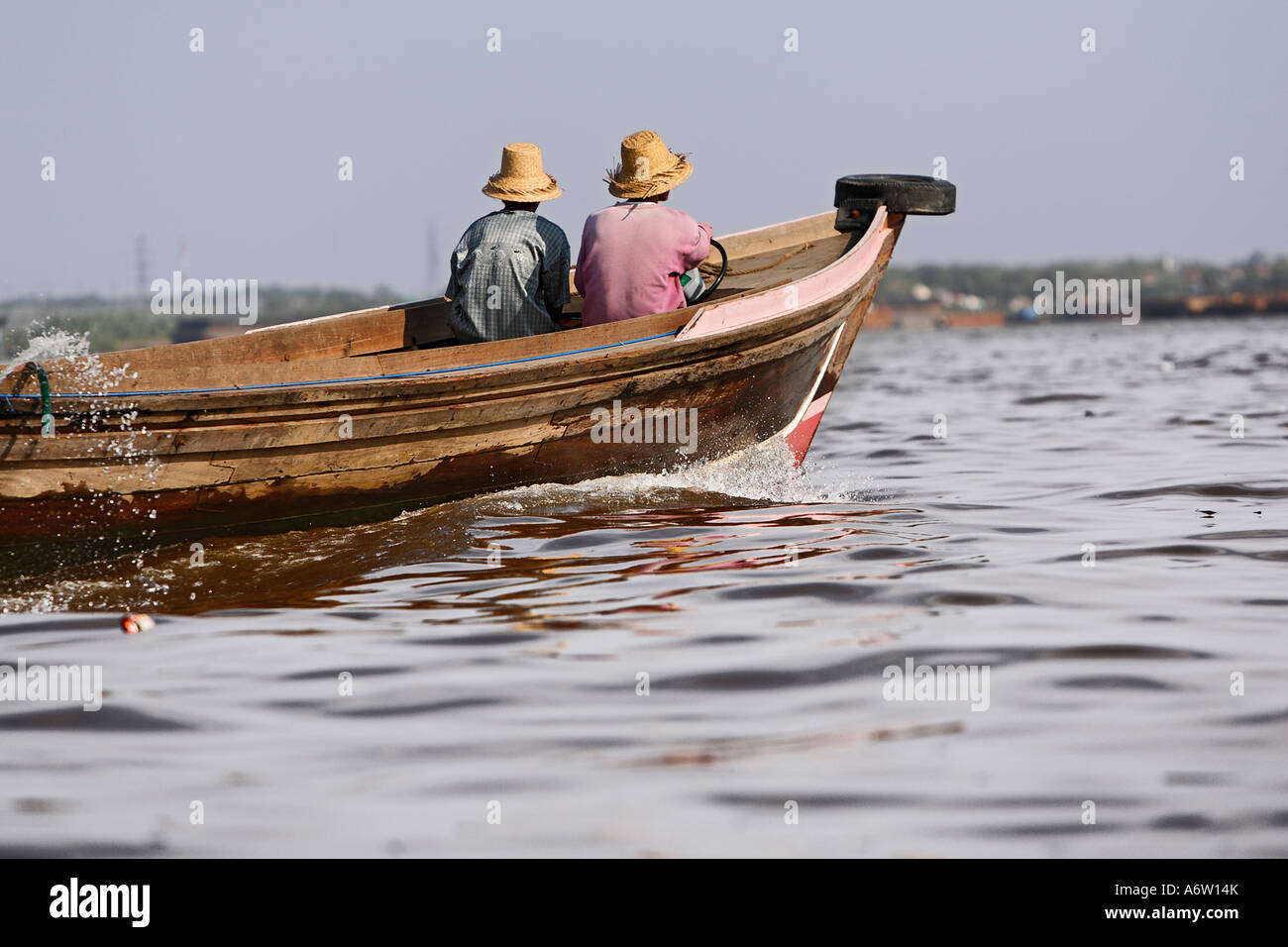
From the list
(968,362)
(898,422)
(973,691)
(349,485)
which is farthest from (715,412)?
(968,362)

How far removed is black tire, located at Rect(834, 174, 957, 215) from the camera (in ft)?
29.4

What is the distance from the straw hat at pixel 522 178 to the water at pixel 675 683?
1584 millimetres

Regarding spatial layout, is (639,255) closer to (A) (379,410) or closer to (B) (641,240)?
(B) (641,240)

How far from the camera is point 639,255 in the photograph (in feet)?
23.5

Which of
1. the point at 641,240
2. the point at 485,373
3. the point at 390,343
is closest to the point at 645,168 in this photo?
the point at 641,240

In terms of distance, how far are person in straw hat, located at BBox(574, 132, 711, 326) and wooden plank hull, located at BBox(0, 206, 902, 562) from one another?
1.30ft

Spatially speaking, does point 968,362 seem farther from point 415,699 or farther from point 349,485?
point 415,699

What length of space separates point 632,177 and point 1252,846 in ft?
17.1

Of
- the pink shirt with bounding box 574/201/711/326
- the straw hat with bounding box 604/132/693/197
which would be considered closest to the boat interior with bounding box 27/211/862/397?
the pink shirt with bounding box 574/201/711/326

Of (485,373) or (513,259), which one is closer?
(485,373)

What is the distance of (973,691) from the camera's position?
12.4ft

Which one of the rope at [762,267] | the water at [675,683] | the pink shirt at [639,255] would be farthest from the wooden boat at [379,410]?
the rope at [762,267]

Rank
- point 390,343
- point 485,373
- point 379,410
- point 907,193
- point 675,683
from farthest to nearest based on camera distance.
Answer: point 907,193, point 390,343, point 485,373, point 379,410, point 675,683

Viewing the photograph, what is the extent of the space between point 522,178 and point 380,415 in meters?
1.74
